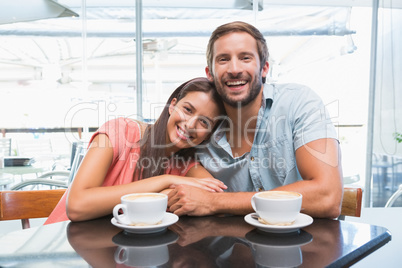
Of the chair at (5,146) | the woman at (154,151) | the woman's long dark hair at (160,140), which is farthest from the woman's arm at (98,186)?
the chair at (5,146)

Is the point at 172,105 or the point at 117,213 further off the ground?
the point at 172,105

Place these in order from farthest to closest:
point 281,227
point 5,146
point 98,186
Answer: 1. point 5,146
2. point 98,186
3. point 281,227

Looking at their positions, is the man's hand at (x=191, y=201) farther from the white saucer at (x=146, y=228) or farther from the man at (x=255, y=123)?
the man at (x=255, y=123)

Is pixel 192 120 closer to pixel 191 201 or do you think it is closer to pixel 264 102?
pixel 264 102

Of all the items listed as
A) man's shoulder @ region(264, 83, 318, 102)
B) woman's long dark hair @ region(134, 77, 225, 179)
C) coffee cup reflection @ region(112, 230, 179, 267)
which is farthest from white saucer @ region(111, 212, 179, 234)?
man's shoulder @ region(264, 83, 318, 102)

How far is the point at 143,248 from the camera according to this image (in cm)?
76

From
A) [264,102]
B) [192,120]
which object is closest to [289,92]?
[264,102]

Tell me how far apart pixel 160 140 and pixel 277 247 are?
0.82 metres

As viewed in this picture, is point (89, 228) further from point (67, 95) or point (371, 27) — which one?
point (371, 27)

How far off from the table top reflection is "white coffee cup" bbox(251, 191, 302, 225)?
3 cm

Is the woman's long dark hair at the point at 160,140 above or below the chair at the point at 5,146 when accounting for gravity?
above

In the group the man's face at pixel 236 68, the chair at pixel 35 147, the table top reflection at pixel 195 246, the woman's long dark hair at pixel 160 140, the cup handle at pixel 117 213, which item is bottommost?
the chair at pixel 35 147

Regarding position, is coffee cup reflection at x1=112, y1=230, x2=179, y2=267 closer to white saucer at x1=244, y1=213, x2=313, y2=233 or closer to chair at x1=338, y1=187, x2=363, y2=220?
white saucer at x1=244, y1=213, x2=313, y2=233

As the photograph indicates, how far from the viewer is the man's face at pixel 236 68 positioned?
1.47m
